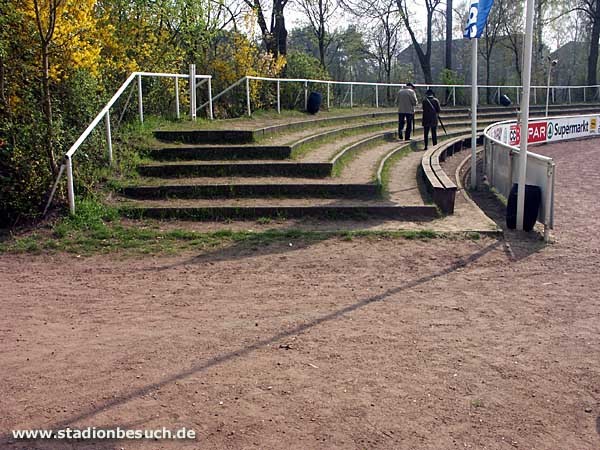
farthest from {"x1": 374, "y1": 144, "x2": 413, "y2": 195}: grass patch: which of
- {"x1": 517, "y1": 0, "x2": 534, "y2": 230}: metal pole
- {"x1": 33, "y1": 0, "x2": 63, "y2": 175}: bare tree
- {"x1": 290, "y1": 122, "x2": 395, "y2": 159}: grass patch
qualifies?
{"x1": 33, "y1": 0, "x2": 63, "y2": 175}: bare tree

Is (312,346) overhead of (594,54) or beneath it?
beneath

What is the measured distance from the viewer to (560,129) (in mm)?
26844

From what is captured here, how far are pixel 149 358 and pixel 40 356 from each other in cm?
87

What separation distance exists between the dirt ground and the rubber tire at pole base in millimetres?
1025

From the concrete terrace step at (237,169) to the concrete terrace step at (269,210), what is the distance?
4.61ft

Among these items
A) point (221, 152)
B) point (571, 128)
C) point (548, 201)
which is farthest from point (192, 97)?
point (571, 128)

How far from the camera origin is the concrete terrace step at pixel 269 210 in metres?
9.87

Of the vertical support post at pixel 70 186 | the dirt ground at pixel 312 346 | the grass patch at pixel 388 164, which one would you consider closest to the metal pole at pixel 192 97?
the grass patch at pixel 388 164

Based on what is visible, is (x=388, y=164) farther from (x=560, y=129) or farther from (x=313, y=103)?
(x=560, y=129)

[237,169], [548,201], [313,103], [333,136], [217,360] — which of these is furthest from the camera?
[313,103]

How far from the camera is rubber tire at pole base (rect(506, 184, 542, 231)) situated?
9406 mm

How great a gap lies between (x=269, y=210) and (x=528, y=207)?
391 centimetres

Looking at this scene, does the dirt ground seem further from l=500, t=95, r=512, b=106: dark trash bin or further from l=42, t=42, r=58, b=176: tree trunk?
l=500, t=95, r=512, b=106: dark trash bin

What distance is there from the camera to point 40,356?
5004 mm
